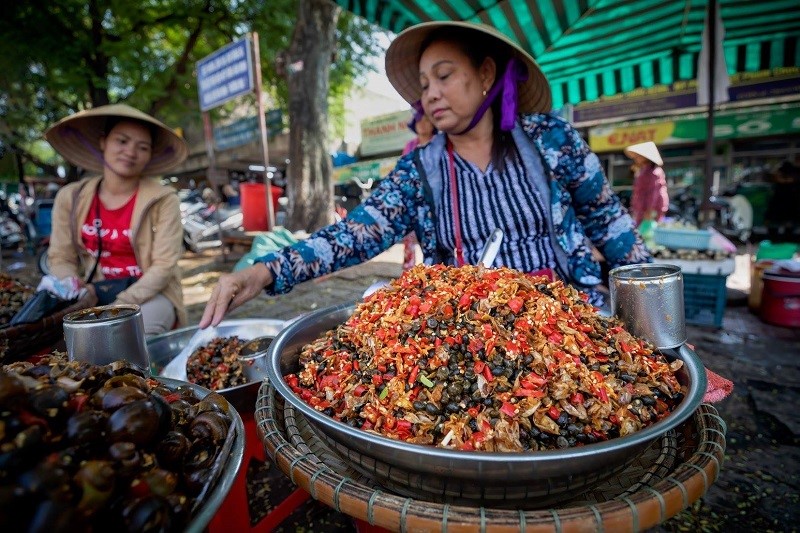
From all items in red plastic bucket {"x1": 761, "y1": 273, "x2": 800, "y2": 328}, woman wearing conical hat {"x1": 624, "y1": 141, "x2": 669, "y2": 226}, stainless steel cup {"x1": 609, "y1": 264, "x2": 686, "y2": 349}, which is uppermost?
woman wearing conical hat {"x1": 624, "y1": 141, "x2": 669, "y2": 226}

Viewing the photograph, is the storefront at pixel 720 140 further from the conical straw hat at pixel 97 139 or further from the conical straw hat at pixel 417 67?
the conical straw hat at pixel 97 139

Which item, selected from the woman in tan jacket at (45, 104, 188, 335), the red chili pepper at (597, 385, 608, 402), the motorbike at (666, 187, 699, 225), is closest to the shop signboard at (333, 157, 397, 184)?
the motorbike at (666, 187, 699, 225)

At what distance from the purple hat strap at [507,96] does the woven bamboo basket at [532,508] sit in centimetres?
143

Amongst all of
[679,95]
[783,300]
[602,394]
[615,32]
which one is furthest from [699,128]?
[602,394]

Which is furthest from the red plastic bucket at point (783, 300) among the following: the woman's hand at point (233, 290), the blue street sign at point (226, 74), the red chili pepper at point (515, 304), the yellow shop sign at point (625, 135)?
the yellow shop sign at point (625, 135)

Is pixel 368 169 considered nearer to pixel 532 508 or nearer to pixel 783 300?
pixel 783 300

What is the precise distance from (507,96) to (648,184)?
633 cm

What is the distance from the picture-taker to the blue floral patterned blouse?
2.03m

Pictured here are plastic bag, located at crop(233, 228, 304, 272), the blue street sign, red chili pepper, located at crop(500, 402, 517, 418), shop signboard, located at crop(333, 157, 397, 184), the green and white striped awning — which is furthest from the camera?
shop signboard, located at crop(333, 157, 397, 184)

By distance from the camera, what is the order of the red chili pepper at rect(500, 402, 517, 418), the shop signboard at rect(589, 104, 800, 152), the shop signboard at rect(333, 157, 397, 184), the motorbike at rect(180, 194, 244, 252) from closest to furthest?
→ 1. the red chili pepper at rect(500, 402, 517, 418)
2. the motorbike at rect(180, 194, 244, 252)
3. the shop signboard at rect(589, 104, 800, 152)
4. the shop signboard at rect(333, 157, 397, 184)

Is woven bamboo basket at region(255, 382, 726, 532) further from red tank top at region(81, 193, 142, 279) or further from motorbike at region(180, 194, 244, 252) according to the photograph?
motorbike at region(180, 194, 244, 252)

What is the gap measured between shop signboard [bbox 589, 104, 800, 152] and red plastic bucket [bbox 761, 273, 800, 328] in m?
9.94

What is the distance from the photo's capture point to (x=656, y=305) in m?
1.32

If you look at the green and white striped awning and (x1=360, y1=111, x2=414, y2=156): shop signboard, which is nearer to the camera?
the green and white striped awning
